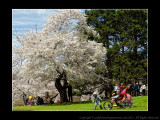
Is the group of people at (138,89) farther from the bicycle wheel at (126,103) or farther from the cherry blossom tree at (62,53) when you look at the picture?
the bicycle wheel at (126,103)

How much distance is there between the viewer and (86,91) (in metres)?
25.9

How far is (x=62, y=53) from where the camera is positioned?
1983cm

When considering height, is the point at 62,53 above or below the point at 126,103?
above

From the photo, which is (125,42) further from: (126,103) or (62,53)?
(126,103)

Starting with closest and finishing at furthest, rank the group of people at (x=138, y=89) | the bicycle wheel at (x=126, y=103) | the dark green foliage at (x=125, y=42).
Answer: the bicycle wheel at (x=126, y=103) < the group of people at (x=138, y=89) < the dark green foliage at (x=125, y=42)

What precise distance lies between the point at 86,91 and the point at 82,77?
5.52 meters

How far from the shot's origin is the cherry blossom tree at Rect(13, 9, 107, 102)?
19.3m

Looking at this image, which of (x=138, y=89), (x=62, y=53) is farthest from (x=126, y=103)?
(x=62, y=53)

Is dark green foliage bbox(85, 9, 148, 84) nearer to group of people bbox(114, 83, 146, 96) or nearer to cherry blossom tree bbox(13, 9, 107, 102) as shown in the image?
group of people bbox(114, 83, 146, 96)

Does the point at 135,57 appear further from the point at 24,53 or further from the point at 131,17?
the point at 24,53

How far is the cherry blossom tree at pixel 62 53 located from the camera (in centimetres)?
1933

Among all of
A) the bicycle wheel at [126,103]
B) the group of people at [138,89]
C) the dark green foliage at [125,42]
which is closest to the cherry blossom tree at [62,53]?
the dark green foliage at [125,42]
